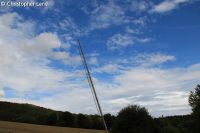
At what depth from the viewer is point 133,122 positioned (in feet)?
173

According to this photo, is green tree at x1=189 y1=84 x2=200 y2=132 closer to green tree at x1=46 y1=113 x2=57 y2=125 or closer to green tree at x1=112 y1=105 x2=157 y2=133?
green tree at x1=112 y1=105 x2=157 y2=133

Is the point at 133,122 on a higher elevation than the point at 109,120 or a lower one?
lower

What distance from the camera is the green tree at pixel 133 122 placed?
171 feet

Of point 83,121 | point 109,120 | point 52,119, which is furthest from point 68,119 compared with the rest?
point 109,120

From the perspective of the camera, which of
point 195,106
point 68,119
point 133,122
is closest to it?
point 133,122

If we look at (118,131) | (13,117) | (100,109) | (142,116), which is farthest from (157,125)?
(13,117)

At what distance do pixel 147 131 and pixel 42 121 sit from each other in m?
71.1

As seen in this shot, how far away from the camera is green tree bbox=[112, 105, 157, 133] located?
52.1 m

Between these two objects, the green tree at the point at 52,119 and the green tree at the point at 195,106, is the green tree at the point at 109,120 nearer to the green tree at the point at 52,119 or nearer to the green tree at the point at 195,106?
the green tree at the point at 195,106

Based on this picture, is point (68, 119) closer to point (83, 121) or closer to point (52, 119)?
point (83, 121)

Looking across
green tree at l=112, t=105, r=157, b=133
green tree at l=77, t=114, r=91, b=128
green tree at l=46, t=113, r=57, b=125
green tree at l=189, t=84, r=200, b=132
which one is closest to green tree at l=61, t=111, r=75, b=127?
green tree at l=77, t=114, r=91, b=128

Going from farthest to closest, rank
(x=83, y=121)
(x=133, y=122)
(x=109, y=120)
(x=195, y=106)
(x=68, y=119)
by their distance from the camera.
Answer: (x=68, y=119) < (x=83, y=121) < (x=109, y=120) < (x=195, y=106) < (x=133, y=122)

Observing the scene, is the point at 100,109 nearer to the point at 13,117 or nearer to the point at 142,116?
the point at 142,116

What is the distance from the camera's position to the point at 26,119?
4574 inches
